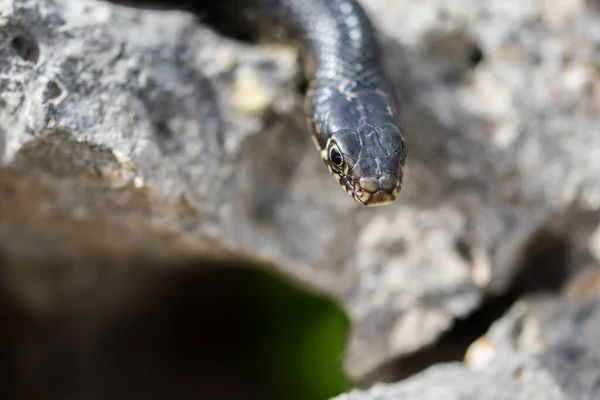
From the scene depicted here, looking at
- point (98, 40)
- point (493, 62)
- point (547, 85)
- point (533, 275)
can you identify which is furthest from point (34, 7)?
point (533, 275)

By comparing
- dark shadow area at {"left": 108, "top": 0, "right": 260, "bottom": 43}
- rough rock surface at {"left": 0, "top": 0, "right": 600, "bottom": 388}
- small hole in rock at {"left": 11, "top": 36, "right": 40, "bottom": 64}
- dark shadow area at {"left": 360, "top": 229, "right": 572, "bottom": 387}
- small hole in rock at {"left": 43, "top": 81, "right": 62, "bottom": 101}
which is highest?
small hole in rock at {"left": 11, "top": 36, "right": 40, "bottom": 64}

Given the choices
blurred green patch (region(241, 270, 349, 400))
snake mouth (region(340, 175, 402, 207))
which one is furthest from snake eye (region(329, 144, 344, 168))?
blurred green patch (region(241, 270, 349, 400))

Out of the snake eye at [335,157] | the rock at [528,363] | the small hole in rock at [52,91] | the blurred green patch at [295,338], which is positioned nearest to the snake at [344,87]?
the snake eye at [335,157]

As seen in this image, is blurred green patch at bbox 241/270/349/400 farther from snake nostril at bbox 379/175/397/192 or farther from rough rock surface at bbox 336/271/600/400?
snake nostril at bbox 379/175/397/192

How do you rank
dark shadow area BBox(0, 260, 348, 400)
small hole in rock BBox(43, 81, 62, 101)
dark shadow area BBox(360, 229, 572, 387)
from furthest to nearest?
1. dark shadow area BBox(0, 260, 348, 400)
2. dark shadow area BBox(360, 229, 572, 387)
3. small hole in rock BBox(43, 81, 62, 101)

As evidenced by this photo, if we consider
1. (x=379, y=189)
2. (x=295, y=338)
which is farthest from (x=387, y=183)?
(x=295, y=338)

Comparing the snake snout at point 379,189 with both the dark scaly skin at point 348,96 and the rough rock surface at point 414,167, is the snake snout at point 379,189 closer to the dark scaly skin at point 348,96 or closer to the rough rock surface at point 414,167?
the dark scaly skin at point 348,96

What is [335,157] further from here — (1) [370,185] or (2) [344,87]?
(2) [344,87]
